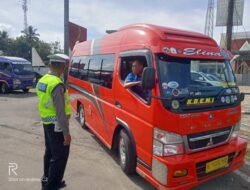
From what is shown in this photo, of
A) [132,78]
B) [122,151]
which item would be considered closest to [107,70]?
[132,78]

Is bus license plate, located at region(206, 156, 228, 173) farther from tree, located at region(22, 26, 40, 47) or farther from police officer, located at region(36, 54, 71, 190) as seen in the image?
tree, located at region(22, 26, 40, 47)

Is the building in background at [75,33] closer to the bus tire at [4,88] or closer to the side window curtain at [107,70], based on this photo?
the bus tire at [4,88]

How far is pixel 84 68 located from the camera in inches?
269

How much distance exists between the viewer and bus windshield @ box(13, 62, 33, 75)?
15161mm

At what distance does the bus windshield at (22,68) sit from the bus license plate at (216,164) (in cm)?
1455

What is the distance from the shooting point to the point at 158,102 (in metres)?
3.15

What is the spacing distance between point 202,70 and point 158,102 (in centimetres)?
119

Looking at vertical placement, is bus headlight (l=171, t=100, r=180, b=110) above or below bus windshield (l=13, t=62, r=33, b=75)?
below

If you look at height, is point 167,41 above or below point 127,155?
above

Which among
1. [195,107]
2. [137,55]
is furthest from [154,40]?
[195,107]

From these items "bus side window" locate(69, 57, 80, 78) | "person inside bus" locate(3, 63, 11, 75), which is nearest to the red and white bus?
"bus side window" locate(69, 57, 80, 78)

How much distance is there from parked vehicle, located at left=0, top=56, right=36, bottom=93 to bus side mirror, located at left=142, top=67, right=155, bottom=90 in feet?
45.4

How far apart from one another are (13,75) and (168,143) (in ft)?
46.6

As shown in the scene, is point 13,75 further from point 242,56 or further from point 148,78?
point 242,56
